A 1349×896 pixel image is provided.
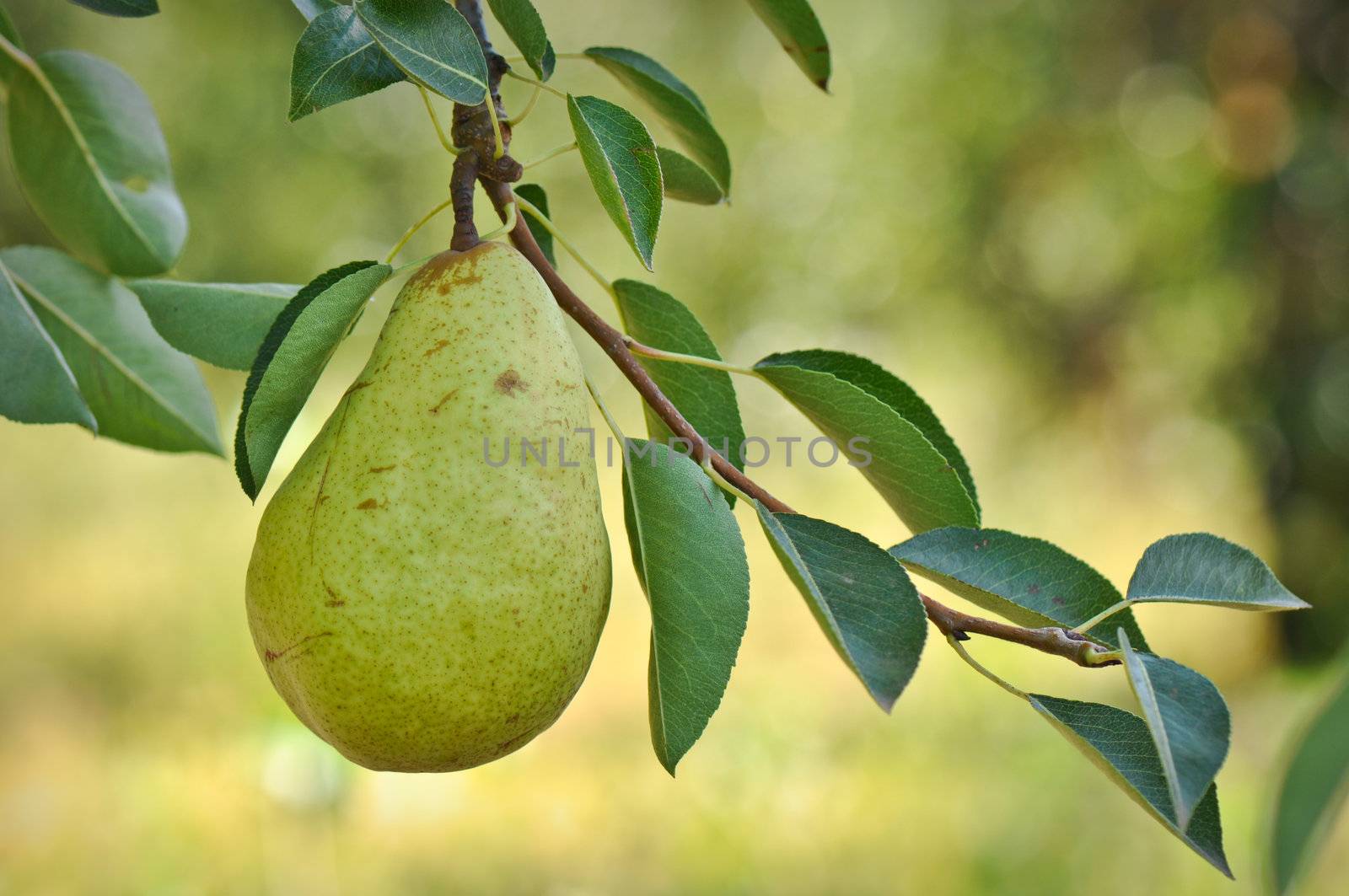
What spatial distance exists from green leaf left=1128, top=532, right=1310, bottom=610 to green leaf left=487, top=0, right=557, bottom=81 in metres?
0.33

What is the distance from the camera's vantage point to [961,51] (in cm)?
387

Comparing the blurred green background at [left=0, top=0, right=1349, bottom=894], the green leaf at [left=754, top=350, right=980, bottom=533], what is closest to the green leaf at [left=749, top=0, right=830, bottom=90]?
the green leaf at [left=754, top=350, right=980, bottom=533]

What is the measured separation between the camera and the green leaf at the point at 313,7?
0.45 m

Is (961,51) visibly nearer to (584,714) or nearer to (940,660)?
(940,660)

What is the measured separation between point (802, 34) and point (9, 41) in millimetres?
429

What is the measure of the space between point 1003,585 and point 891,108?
146 inches

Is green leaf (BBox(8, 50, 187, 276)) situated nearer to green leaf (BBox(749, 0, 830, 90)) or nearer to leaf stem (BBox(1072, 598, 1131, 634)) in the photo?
green leaf (BBox(749, 0, 830, 90))

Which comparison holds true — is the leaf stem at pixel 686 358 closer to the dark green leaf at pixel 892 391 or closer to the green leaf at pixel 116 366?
the dark green leaf at pixel 892 391

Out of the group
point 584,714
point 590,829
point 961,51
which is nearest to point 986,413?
point 961,51

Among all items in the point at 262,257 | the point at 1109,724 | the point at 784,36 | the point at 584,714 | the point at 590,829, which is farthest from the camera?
the point at 262,257

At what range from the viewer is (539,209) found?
584 millimetres

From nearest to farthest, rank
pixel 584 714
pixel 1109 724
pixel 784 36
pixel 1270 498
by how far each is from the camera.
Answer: pixel 1109 724 < pixel 784 36 < pixel 584 714 < pixel 1270 498

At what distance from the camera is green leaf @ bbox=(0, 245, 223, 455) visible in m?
0.63

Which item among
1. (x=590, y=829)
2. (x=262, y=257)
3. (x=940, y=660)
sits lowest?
(x=590, y=829)
